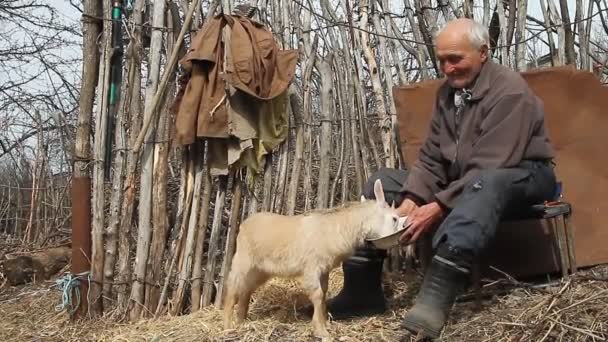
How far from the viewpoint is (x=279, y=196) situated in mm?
4207

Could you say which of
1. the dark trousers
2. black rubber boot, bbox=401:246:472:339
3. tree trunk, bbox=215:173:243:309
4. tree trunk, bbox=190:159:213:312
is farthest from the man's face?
tree trunk, bbox=190:159:213:312

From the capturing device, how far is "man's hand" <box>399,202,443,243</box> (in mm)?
3119

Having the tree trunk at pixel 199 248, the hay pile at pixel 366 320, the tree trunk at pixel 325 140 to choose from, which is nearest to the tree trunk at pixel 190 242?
the tree trunk at pixel 199 248

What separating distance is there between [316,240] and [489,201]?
88 centimetres

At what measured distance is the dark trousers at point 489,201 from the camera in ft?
9.01

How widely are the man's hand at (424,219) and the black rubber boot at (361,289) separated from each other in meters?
0.39

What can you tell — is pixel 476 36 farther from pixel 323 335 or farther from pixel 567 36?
pixel 567 36

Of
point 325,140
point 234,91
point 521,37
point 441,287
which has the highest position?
point 521,37

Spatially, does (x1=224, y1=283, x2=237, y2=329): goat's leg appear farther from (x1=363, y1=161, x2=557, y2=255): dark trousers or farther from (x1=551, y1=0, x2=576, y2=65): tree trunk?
(x1=551, y1=0, x2=576, y2=65): tree trunk

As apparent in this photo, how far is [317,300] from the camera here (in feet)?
10.5

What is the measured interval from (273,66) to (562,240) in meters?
1.87

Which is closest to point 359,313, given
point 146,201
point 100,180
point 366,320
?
point 366,320

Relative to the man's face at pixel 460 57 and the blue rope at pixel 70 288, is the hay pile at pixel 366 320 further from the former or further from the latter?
the man's face at pixel 460 57

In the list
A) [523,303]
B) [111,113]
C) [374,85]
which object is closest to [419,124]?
[374,85]
